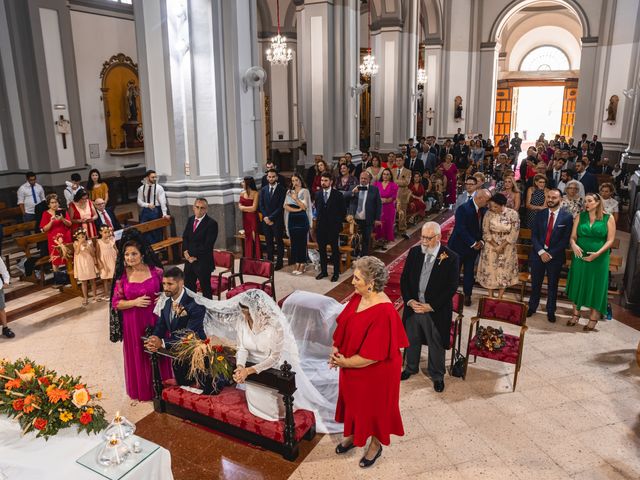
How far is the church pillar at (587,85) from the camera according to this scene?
2098 centimetres

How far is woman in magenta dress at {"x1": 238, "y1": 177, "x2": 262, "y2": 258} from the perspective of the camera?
346 inches

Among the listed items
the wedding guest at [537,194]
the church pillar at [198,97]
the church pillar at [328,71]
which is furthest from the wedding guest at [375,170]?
the wedding guest at [537,194]

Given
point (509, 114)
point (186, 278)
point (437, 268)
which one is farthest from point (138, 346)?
point (509, 114)

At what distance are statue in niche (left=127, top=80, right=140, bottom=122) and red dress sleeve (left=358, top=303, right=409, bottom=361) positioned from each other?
46.7 feet

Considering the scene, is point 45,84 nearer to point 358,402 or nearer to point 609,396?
point 358,402

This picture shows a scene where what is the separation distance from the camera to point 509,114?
30.5 metres

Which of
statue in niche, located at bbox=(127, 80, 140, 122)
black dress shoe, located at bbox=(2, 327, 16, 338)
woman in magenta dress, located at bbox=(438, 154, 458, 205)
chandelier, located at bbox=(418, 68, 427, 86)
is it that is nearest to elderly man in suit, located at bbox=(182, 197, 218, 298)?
black dress shoe, located at bbox=(2, 327, 16, 338)

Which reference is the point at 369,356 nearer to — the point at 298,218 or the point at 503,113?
the point at 298,218

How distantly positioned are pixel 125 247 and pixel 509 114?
97.7 feet

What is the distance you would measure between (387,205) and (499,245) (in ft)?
12.0

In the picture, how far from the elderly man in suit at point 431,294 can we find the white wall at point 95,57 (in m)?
12.4

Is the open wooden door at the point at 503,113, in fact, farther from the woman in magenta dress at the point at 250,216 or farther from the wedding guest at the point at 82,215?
the wedding guest at the point at 82,215

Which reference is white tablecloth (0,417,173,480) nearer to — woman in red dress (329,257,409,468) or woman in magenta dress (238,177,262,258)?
woman in red dress (329,257,409,468)

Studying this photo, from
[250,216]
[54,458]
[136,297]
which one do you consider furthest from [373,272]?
[250,216]
